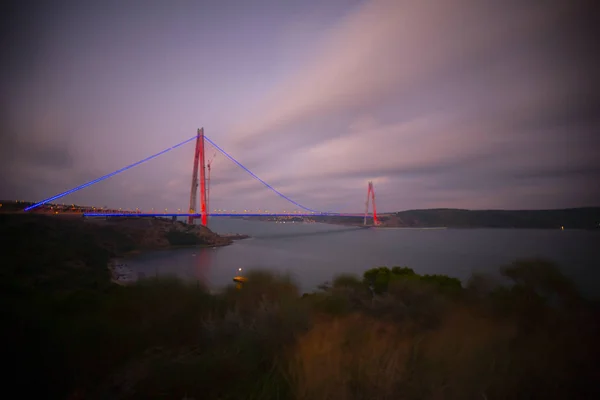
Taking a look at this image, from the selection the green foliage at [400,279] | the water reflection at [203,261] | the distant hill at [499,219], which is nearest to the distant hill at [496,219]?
the distant hill at [499,219]

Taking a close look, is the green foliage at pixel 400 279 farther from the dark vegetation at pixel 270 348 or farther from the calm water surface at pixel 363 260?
the calm water surface at pixel 363 260

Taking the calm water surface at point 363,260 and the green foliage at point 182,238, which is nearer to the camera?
the calm water surface at point 363,260

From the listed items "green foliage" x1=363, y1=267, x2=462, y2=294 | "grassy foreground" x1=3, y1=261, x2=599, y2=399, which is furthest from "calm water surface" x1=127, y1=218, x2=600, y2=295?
"grassy foreground" x1=3, y1=261, x2=599, y2=399

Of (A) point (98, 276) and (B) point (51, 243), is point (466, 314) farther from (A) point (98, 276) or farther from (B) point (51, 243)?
(B) point (51, 243)

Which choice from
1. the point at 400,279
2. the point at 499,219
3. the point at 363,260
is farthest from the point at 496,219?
the point at 400,279

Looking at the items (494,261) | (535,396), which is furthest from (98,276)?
(494,261)

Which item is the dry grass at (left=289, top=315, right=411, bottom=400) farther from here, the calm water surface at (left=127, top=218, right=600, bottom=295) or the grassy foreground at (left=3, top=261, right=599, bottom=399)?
the calm water surface at (left=127, top=218, right=600, bottom=295)
